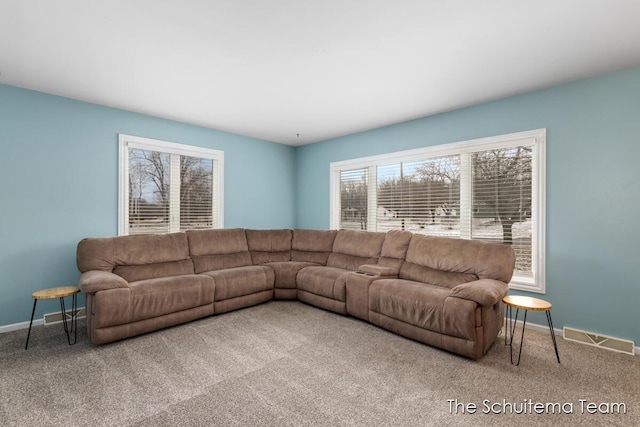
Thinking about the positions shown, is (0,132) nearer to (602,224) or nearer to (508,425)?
(508,425)

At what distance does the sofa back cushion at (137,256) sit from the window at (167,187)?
51 cm

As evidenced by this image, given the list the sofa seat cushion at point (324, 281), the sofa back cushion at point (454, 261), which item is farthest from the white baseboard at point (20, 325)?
the sofa back cushion at point (454, 261)

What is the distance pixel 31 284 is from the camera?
3.29 m

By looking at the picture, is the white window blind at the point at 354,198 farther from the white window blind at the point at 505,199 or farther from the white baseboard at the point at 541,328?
the white baseboard at the point at 541,328

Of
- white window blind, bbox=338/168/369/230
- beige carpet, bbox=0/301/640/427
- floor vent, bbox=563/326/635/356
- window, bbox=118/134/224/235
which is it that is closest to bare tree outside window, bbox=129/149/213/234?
window, bbox=118/134/224/235

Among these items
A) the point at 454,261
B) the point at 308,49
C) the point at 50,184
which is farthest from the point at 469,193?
the point at 50,184

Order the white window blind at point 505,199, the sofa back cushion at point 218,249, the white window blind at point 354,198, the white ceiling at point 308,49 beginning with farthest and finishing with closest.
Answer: the white window blind at point 354,198 < the sofa back cushion at point 218,249 < the white window blind at point 505,199 < the white ceiling at point 308,49

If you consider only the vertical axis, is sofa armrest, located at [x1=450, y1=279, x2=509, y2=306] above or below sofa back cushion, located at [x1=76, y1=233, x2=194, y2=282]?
below

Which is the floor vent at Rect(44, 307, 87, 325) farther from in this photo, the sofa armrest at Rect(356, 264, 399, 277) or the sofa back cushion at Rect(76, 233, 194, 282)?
the sofa armrest at Rect(356, 264, 399, 277)

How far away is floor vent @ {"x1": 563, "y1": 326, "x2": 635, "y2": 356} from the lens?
274 cm

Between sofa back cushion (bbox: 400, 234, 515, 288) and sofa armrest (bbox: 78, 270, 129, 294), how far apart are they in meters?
3.23

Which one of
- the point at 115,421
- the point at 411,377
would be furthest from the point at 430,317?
the point at 115,421

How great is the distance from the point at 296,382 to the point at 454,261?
2.19 metres

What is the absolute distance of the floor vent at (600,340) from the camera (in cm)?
274
